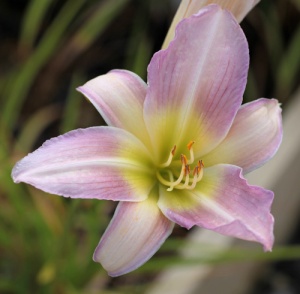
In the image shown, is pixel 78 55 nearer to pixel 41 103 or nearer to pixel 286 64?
pixel 41 103

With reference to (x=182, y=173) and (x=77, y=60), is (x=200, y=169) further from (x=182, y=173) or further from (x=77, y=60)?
(x=77, y=60)

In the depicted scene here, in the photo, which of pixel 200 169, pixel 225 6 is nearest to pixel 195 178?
pixel 200 169

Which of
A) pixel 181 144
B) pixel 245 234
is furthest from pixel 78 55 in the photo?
pixel 245 234

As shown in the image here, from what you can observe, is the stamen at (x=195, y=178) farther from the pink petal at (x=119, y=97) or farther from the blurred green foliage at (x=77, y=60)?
the blurred green foliage at (x=77, y=60)

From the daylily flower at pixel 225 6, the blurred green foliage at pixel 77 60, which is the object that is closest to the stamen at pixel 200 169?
the daylily flower at pixel 225 6

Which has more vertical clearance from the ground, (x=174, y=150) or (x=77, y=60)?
(x=174, y=150)

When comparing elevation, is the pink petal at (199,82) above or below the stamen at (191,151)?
above

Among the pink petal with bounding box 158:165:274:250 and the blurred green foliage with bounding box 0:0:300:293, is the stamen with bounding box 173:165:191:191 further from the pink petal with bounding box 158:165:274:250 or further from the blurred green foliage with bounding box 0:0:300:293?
the blurred green foliage with bounding box 0:0:300:293
